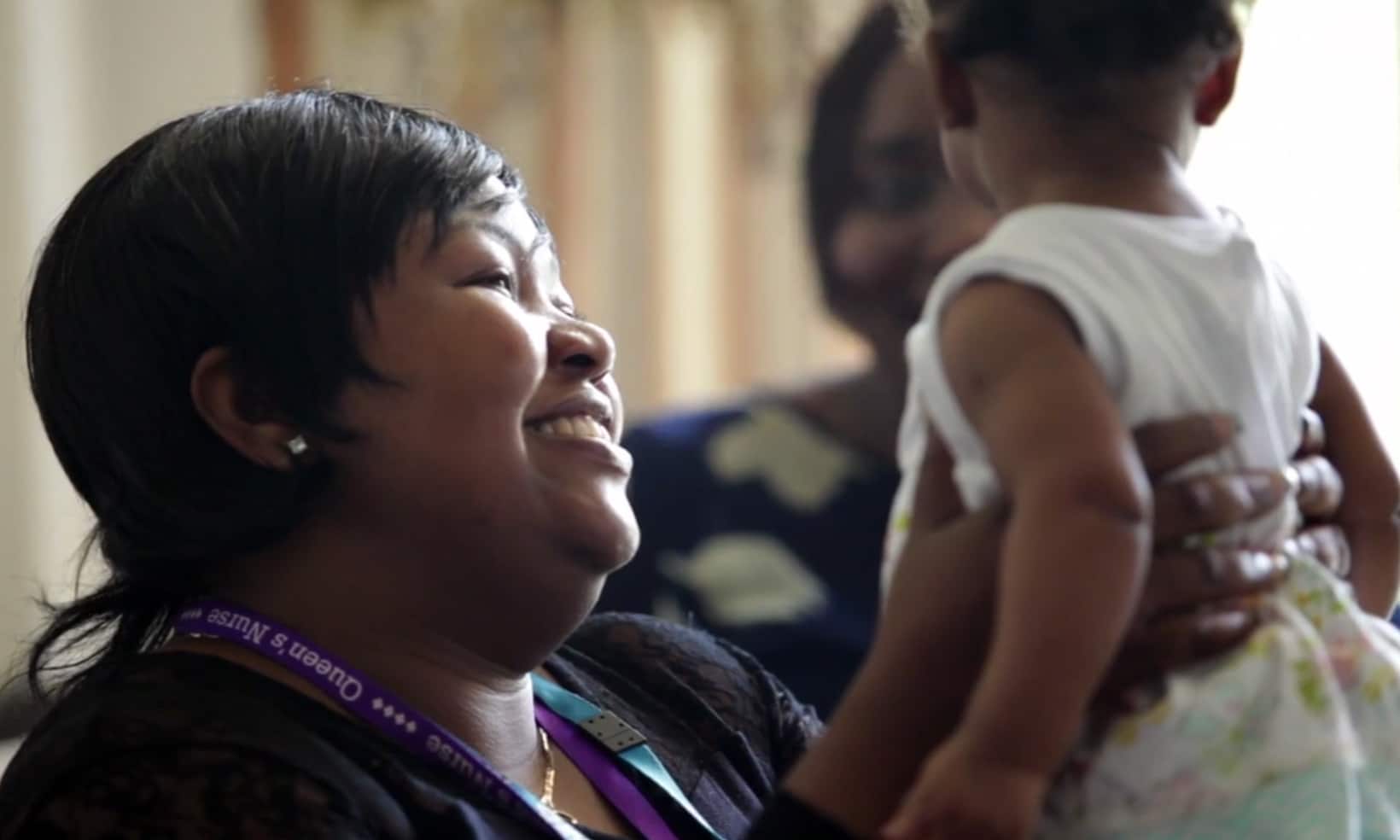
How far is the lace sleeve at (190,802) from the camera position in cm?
96

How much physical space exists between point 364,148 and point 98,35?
262cm

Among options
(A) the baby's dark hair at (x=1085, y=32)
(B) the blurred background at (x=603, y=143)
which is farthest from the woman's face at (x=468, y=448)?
(B) the blurred background at (x=603, y=143)

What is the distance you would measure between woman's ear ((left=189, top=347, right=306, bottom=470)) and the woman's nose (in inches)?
7.6

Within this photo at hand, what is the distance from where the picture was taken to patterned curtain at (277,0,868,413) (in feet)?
10.5

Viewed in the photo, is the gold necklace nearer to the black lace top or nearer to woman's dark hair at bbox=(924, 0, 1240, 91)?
the black lace top

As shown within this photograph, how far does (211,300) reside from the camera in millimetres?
1137

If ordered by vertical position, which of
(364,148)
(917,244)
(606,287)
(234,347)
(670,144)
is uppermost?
(364,148)

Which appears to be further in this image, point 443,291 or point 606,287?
point 606,287

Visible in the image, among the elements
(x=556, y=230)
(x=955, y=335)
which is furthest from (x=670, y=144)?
(x=955, y=335)

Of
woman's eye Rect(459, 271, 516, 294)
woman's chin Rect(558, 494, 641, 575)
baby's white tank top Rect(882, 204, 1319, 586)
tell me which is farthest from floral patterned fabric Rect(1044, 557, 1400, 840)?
woman's eye Rect(459, 271, 516, 294)

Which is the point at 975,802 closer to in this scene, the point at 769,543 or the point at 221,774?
the point at 221,774

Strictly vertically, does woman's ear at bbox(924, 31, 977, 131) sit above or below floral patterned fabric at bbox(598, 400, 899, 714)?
above

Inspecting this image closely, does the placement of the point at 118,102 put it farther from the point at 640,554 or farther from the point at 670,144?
the point at 640,554

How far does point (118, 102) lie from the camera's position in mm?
3520
